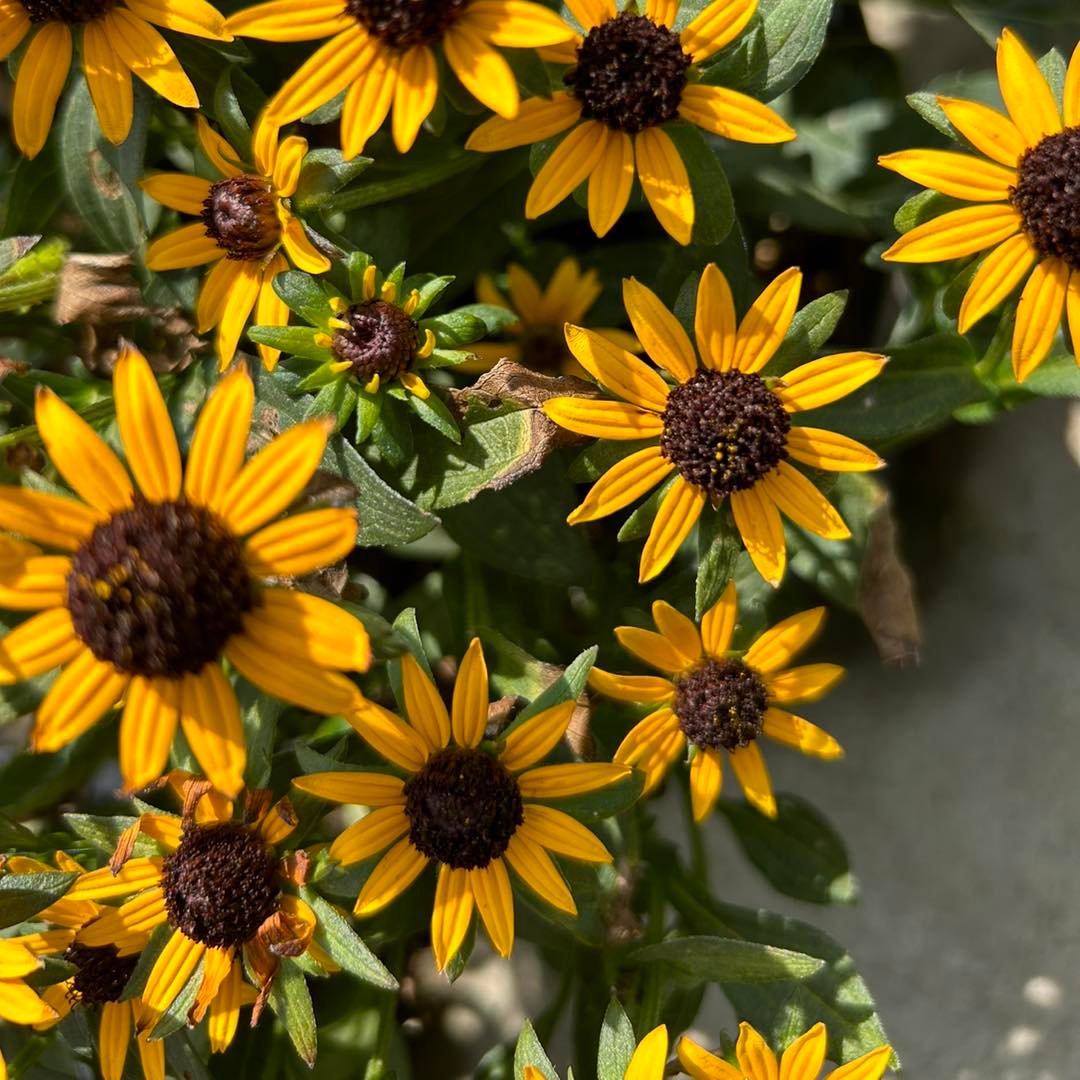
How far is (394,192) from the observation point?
52.8 inches

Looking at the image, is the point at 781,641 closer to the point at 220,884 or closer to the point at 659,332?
the point at 659,332

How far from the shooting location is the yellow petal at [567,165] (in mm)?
1214

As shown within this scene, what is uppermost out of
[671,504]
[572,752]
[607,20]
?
[607,20]

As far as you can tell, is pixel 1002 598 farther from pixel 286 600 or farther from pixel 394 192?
pixel 286 600

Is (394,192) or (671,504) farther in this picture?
(394,192)

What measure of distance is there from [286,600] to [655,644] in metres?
0.48

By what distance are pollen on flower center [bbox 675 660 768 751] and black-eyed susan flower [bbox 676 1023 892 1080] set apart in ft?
0.98

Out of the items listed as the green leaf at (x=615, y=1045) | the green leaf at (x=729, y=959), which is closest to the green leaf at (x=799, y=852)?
the green leaf at (x=729, y=959)

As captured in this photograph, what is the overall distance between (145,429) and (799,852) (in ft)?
3.41

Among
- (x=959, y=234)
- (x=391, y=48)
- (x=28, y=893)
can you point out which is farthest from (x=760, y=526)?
(x=28, y=893)

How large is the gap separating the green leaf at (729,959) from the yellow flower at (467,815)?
0.17 meters

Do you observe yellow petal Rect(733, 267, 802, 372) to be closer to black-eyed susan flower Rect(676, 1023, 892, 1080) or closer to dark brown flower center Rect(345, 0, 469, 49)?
dark brown flower center Rect(345, 0, 469, 49)

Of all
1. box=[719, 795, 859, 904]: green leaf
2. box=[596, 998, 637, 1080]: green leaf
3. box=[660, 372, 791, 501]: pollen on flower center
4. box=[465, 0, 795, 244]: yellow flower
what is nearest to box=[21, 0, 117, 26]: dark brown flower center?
box=[465, 0, 795, 244]: yellow flower

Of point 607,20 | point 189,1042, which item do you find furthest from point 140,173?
point 189,1042
